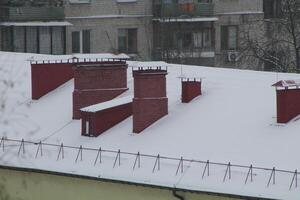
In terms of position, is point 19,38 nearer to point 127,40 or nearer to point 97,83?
point 127,40

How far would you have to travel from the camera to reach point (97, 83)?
21422 mm

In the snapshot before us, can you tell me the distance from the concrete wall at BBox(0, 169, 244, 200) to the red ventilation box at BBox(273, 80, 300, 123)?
2.95 meters

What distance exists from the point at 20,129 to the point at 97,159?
3.33 m

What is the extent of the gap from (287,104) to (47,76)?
316 inches

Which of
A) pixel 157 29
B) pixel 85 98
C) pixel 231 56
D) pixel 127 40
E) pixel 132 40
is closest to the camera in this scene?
pixel 85 98

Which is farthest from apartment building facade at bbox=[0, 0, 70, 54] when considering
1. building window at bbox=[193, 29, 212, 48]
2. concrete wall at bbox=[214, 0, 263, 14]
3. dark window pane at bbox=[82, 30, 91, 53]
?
concrete wall at bbox=[214, 0, 263, 14]

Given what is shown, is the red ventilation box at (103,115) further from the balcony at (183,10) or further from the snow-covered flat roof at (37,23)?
the balcony at (183,10)

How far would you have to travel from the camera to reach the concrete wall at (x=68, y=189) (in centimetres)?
1642

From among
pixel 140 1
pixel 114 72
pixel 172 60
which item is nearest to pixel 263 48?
pixel 172 60

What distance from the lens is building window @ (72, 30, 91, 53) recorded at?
Answer: 48000 millimetres

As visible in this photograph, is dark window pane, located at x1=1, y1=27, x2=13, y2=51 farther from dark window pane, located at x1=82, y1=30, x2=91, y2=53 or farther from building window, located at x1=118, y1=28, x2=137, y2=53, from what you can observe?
building window, located at x1=118, y1=28, x2=137, y2=53

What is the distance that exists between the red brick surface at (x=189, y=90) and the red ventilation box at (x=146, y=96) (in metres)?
0.81

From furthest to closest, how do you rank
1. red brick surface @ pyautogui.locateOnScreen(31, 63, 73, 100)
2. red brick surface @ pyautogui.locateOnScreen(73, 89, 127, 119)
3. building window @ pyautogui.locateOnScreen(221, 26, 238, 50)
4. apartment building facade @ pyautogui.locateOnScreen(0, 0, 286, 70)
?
building window @ pyautogui.locateOnScreen(221, 26, 238, 50) < apartment building facade @ pyautogui.locateOnScreen(0, 0, 286, 70) < red brick surface @ pyautogui.locateOnScreen(31, 63, 73, 100) < red brick surface @ pyautogui.locateOnScreen(73, 89, 127, 119)

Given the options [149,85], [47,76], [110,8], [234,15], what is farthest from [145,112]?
[234,15]
